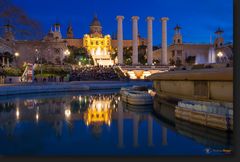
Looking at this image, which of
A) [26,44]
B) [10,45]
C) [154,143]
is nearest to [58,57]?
[26,44]

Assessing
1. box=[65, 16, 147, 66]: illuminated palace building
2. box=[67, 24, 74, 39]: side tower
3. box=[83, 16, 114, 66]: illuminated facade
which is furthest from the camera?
box=[67, 24, 74, 39]: side tower

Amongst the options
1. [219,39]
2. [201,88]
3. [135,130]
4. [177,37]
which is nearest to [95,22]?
[177,37]

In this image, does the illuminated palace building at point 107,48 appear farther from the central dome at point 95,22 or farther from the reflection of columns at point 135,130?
the reflection of columns at point 135,130

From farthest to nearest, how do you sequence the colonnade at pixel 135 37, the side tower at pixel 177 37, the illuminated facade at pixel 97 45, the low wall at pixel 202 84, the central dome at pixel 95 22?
the central dome at pixel 95 22 < the illuminated facade at pixel 97 45 < the side tower at pixel 177 37 < the colonnade at pixel 135 37 < the low wall at pixel 202 84

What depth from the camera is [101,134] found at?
28.2 feet

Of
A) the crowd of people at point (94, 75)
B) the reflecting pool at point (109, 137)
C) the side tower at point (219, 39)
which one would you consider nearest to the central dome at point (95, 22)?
the side tower at point (219, 39)

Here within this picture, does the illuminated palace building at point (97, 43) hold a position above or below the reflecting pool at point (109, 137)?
above

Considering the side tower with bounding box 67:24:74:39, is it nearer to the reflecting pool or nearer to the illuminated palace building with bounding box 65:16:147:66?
the illuminated palace building with bounding box 65:16:147:66

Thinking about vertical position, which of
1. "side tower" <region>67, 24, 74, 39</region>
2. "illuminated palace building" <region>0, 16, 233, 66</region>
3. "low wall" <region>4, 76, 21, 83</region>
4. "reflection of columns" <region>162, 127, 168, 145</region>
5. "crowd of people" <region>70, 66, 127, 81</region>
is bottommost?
"reflection of columns" <region>162, 127, 168, 145</region>

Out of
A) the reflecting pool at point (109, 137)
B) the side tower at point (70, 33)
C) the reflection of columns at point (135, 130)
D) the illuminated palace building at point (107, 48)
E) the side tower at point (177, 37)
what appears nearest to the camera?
the reflecting pool at point (109, 137)

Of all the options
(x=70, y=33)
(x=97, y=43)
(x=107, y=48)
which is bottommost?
(x=107, y=48)

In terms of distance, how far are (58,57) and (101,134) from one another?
235 feet

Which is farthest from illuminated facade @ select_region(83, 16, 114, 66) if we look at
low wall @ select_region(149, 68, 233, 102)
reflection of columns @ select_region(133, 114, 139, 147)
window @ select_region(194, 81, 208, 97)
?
reflection of columns @ select_region(133, 114, 139, 147)

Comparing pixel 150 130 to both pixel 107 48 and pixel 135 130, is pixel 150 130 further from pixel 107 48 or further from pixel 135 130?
pixel 107 48
